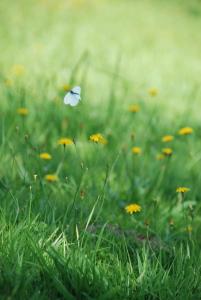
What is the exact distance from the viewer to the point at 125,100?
394cm

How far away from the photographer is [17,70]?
3895 millimetres

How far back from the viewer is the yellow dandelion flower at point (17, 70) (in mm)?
3864

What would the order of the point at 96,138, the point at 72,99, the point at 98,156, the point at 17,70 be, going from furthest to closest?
the point at 17,70
the point at 98,156
the point at 96,138
the point at 72,99

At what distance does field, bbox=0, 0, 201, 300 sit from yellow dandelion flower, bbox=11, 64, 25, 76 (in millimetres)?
11

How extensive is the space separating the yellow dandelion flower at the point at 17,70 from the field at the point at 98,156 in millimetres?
11

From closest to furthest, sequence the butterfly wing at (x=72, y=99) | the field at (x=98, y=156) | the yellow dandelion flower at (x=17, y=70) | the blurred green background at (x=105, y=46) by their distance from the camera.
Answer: the field at (x=98, y=156)
the butterfly wing at (x=72, y=99)
the yellow dandelion flower at (x=17, y=70)
the blurred green background at (x=105, y=46)

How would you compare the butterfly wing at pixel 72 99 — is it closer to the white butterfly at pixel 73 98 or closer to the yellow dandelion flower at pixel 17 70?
the white butterfly at pixel 73 98

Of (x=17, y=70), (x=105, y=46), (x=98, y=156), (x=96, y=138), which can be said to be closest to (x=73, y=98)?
(x=96, y=138)

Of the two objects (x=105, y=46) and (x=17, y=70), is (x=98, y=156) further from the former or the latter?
(x=105, y=46)

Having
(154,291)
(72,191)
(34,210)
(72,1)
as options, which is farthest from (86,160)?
(72,1)

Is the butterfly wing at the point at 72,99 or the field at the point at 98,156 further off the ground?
the butterfly wing at the point at 72,99

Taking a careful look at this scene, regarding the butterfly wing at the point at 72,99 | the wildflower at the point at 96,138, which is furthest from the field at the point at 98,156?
the butterfly wing at the point at 72,99

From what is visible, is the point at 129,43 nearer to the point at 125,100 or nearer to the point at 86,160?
the point at 125,100

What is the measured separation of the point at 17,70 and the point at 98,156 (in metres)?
1.42
